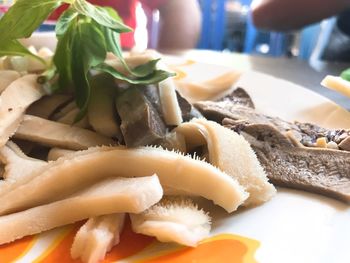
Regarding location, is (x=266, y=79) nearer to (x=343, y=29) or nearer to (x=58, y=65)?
(x=58, y=65)

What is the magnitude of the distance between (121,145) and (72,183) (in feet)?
0.34

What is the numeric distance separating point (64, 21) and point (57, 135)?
0.21m

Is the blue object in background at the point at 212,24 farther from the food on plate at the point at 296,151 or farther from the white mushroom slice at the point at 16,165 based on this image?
the white mushroom slice at the point at 16,165

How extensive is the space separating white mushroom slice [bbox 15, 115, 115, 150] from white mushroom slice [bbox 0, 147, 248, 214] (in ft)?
0.40

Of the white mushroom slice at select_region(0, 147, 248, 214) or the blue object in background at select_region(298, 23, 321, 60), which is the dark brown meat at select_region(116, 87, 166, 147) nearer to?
the white mushroom slice at select_region(0, 147, 248, 214)

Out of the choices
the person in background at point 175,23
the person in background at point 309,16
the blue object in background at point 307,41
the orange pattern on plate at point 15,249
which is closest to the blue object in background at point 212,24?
the blue object in background at point 307,41

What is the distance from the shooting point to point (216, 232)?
781 mm

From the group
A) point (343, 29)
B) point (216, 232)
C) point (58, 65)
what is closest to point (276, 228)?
point (216, 232)

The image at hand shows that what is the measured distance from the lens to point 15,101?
3.27 feet

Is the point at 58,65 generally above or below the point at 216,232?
above

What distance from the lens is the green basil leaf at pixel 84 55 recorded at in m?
0.98

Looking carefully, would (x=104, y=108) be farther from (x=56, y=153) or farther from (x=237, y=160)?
(x=237, y=160)

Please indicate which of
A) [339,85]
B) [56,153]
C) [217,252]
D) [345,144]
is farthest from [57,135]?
[339,85]

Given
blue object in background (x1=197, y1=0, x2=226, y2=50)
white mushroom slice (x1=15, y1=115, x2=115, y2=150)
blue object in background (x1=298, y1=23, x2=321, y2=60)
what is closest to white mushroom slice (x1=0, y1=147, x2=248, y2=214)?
white mushroom slice (x1=15, y1=115, x2=115, y2=150)
